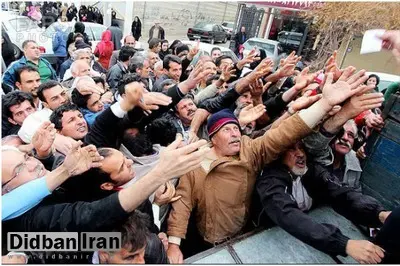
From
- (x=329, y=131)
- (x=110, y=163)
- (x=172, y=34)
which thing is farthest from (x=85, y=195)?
(x=172, y=34)

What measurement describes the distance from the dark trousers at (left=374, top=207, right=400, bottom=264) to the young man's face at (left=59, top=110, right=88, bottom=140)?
211cm

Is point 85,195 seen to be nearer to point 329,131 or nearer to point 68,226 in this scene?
point 68,226

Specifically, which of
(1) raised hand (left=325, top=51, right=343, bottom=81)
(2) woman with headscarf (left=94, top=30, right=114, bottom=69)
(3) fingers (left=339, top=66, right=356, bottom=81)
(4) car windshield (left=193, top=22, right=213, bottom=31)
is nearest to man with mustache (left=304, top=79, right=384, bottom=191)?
(3) fingers (left=339, top=66, right=356, bottom=81)

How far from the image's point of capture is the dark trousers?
4.42 ft

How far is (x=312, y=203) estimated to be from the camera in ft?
6.44

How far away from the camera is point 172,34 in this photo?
1953cm

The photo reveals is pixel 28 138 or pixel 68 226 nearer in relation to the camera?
pixel 68 226

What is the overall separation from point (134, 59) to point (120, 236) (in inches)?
141

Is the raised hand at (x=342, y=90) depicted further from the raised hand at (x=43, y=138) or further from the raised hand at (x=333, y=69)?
the raised hand at (x=43, y=138)

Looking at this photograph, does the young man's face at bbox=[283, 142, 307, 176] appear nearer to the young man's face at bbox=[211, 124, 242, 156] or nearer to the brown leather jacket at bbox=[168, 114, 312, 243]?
the brown leather jacket at bbox=[168, 114, 312, 243]

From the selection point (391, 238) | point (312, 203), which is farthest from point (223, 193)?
point (391, 238)

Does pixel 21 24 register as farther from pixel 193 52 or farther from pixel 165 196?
pixel 165 196

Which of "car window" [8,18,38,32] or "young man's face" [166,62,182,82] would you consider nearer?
"young man's face" [166,62,182,82]

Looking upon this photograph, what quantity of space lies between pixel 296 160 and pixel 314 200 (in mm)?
384
